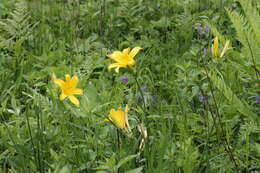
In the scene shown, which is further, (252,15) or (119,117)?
(252,15)

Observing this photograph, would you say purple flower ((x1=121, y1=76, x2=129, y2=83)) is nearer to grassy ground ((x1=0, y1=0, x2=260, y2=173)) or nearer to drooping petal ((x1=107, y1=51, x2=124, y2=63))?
grassy ground ((x1=0, y1=0, x2=260, y2=173))

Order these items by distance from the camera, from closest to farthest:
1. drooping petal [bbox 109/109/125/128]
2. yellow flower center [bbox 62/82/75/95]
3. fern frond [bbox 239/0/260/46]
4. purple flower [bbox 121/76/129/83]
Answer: drooping petal [bbox 109/109/125/128] < yellow flower center [bbox 62/82/75/95] < fern frond [bbox 239/0/260/46] < purple flower [bbox 121/76/129/83]

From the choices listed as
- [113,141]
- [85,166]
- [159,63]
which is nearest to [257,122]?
[113,141]

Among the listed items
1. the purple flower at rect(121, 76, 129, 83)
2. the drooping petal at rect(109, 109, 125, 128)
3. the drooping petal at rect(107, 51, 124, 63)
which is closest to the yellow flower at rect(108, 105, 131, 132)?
the drooping petal at rect(109, 109, 125, 128)

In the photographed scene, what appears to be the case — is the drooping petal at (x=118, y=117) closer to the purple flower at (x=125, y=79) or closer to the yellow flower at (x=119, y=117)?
the yellow flower at (x=119, y=117)

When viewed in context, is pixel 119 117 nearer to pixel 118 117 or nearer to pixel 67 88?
pixel 118 117

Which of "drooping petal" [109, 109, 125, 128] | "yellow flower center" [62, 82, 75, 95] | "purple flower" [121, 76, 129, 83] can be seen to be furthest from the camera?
"purple flower" [121, 76, 129, 83]

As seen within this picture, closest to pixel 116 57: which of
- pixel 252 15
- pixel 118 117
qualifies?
pixel 118 117

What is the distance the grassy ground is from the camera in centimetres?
154

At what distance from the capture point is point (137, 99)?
1984mm

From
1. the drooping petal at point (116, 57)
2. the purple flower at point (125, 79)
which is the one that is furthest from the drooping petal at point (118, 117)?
the purple flower at point (125, 79)

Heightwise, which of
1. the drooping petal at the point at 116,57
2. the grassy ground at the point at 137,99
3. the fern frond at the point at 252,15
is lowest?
the grassy ground at the point at 137,99

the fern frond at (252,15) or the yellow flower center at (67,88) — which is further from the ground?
the fern frond at (252,15)

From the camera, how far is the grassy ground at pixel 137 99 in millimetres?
1538
